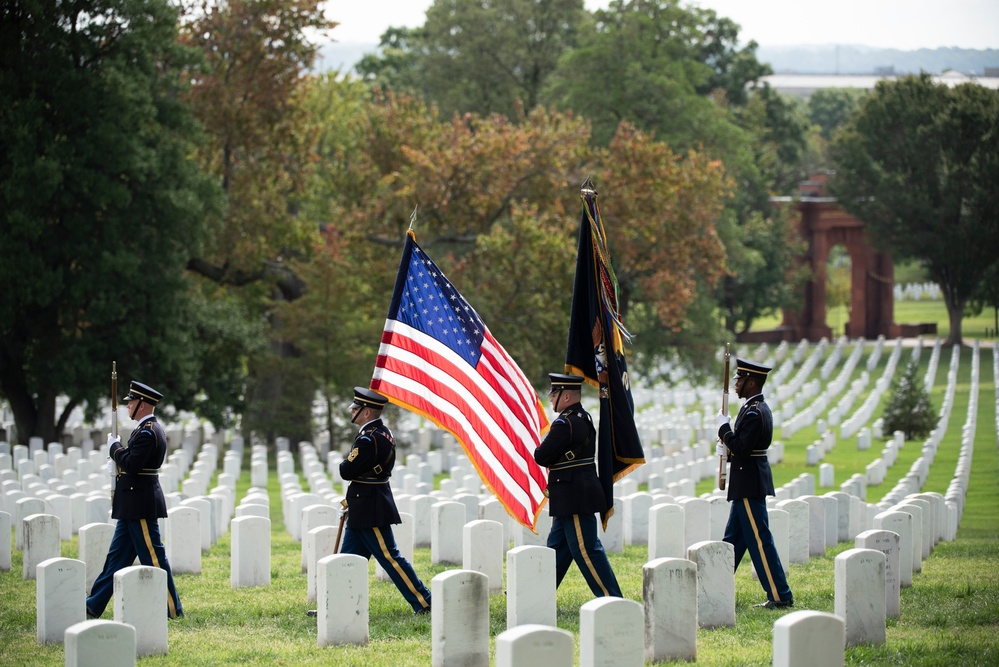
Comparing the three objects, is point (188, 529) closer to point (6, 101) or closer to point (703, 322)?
point (6, 101)

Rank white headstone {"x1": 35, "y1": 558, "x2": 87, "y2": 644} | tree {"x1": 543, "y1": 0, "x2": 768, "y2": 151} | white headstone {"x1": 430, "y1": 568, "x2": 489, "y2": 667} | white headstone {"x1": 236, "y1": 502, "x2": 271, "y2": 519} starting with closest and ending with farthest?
white headstone {"x1": 430, "y1": 568, "x2": 489, "y2": 667}, white headstone {"x1": 35, "y1": 558, "x2": 87, "y2": 644}, white headstone {"x1": 236, "y1": 502, "x2": 271, "y2": 519}, tree {"x1": 543, "y1": 0, "x2": 768, "y2": 151}

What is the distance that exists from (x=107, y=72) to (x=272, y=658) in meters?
17.4

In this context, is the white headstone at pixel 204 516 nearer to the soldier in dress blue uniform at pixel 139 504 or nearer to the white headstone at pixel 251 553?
the white headstone at pixel 251 553

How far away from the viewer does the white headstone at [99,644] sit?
639cm

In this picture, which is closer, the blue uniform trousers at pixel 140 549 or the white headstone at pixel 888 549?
the white headstone at pixel 888 549

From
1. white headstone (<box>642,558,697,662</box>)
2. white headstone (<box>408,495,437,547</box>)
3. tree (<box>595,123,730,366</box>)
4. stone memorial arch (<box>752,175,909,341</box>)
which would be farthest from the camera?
stone memorial arch (<box>752,175,909,341</box>)

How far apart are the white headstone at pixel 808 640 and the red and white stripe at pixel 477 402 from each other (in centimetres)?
355

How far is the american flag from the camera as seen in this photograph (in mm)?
9812

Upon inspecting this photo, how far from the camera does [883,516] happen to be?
1032cm

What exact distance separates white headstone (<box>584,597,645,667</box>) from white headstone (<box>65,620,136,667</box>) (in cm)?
235

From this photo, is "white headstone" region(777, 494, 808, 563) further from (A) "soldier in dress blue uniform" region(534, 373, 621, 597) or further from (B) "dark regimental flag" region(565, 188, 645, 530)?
(A) "soldier in dress blue uniform" region(534, 373, 621, 597)

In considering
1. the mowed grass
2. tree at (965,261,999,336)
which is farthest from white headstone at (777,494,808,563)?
tree at (965,261,999,336)

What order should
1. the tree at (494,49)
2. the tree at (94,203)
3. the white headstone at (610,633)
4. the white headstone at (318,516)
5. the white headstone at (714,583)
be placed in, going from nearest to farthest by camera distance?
the white headstone at (610,633) < the white headstone at (714,583) < the white headstone at (318,516) < the tree at (94,203) < the tree at (494,49)

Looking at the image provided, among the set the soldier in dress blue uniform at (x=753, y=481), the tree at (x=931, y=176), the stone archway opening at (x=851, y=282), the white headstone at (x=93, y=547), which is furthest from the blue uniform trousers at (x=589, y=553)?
the stone archway opening at (x=851, y=282)
